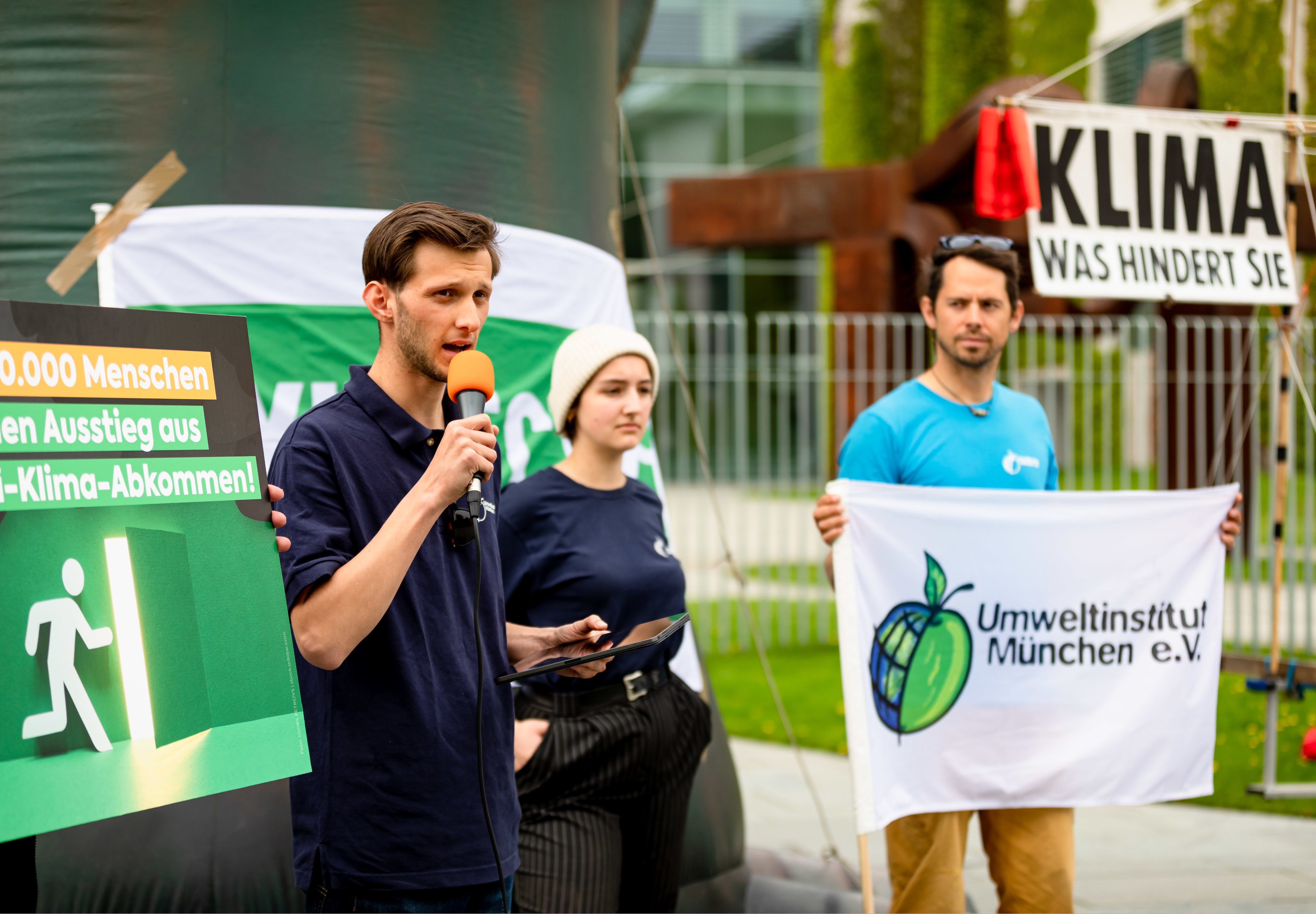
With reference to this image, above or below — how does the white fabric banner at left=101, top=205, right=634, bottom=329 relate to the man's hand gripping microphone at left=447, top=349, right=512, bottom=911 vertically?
above

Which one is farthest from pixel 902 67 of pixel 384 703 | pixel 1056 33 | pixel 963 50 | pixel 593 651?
pixel 384 703

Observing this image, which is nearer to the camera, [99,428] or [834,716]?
[99,428]

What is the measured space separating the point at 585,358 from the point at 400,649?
4.05ft

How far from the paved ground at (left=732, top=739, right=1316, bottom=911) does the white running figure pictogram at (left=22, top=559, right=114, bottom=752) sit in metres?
3.56

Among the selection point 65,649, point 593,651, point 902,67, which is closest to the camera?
point 65,649

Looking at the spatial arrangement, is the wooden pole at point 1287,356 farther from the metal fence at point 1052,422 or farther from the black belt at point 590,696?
the metal fence at point 1052,422

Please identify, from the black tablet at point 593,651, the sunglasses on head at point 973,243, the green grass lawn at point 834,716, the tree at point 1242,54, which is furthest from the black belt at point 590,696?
the tree at point 1242,54

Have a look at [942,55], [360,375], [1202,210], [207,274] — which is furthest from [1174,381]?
[360,375]

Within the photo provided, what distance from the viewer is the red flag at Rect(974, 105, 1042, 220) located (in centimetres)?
457

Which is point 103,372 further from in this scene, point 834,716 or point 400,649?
point 834,716

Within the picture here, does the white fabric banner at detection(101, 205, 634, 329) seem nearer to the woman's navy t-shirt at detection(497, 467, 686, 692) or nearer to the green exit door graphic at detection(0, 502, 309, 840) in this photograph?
the woman's navy t-shirt at detection(497, 467, 686, 692)

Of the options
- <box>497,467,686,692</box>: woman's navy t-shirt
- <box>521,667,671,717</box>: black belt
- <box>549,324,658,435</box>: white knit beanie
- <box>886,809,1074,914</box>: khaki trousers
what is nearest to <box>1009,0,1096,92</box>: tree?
<box>886,809,1074,914</box>: khaki trousers

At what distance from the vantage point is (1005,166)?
4.61 m

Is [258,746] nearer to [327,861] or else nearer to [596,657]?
[327,861]
